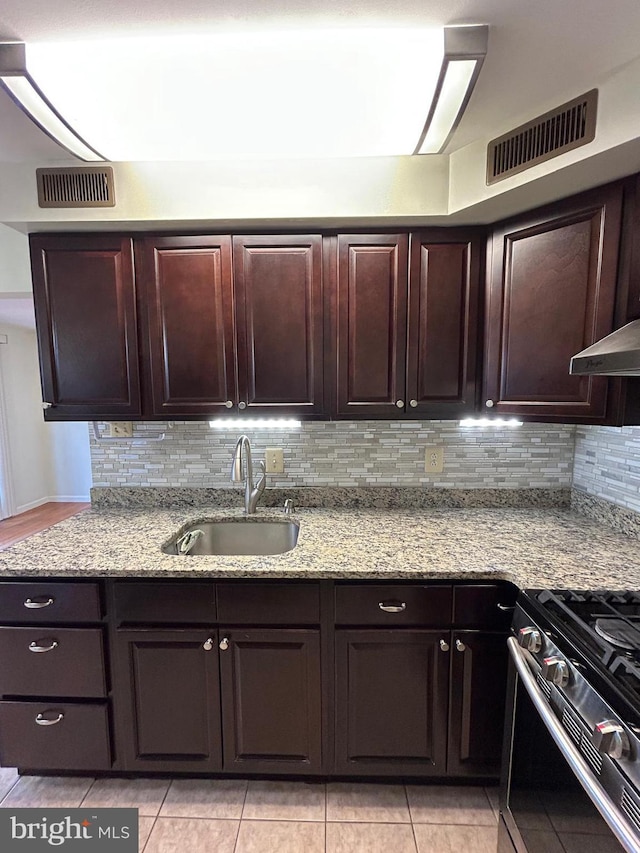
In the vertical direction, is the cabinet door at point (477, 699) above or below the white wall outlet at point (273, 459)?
below

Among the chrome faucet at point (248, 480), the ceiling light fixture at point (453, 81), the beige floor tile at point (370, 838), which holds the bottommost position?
the beige floor tile at point (370, 838)

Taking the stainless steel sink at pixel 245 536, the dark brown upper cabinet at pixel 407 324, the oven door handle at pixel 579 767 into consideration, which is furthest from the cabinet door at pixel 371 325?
the oven door handle at pixel 579 767

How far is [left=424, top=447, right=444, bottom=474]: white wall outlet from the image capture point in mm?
1965

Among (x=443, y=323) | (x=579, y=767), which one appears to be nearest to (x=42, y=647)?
(x=579, y=767)

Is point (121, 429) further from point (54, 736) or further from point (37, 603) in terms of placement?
point (54, 736)

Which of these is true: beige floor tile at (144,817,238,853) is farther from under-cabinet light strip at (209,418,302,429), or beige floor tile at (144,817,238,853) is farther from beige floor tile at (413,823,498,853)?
under-cabinet light strip at (209,418,302,429)

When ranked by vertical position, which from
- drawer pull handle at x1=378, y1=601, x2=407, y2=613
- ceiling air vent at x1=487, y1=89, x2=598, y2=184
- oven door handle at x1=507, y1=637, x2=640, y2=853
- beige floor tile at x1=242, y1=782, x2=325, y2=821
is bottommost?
Result: beige floor tile at x1=242, y1=782, x2=325, y2=821

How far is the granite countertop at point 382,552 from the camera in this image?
52.1 inches

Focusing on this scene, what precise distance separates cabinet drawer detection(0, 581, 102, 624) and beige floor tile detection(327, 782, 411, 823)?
1.11 meters

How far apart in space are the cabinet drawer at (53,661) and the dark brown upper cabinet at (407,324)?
1314mm

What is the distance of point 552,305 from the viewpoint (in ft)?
4.73

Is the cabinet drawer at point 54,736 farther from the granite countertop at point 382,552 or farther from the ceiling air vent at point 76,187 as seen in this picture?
the ceiling air vent at point 76,187

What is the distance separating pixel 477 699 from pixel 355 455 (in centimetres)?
108

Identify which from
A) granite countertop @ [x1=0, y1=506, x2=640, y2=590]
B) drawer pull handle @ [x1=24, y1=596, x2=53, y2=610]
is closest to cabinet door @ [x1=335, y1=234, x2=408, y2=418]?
granite countertop @ [x1=0, y1=506, x2=640, y2=590]
